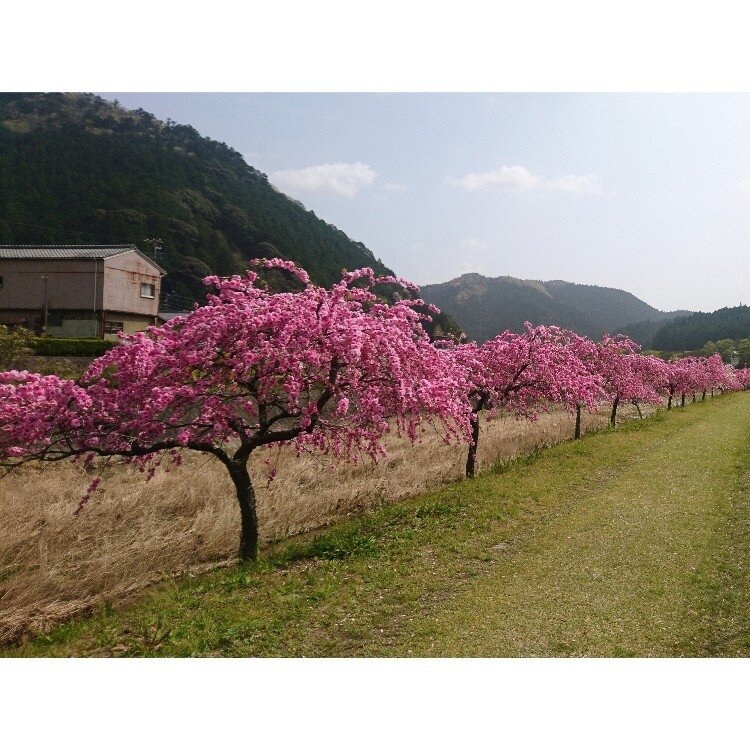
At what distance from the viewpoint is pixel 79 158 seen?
4672 cm

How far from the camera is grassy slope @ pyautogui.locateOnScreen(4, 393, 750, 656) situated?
648cm

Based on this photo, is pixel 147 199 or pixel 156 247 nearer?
pixel 156 247

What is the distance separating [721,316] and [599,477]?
195m

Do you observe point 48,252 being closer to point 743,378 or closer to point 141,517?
point 141,517

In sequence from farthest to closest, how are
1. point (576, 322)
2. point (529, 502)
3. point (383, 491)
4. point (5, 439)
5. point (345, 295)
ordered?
point (576, 322)
point (383, 491)
point (529, 502)
point (345, 295)
point (5, 439)

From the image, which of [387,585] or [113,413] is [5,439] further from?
[387,585]

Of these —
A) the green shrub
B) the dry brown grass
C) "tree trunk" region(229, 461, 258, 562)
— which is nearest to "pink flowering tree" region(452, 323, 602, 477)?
the dry brown grass

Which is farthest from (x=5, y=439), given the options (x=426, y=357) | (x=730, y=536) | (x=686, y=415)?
(x=686, y=415)

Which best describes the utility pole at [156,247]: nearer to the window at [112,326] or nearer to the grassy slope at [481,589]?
the window at [112,326]

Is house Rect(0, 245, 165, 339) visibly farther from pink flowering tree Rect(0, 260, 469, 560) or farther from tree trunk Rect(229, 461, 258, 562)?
pink flowering tree Rect(0, 260, 469, 560)

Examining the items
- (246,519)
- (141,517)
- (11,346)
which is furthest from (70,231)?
(246,519)

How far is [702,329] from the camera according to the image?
6353 inches

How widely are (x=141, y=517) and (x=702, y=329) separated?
602ft

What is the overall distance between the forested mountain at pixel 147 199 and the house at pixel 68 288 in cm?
1297
